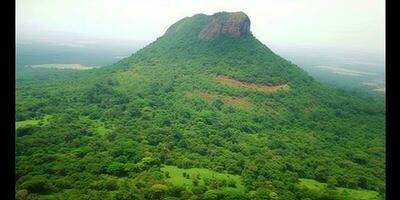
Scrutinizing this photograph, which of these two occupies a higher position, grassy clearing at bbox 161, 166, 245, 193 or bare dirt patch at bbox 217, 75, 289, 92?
bare dirt patch at bbox 217, 75, 289, 92

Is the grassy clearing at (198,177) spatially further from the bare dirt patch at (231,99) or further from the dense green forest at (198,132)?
the bare dirt patch at (231,99)

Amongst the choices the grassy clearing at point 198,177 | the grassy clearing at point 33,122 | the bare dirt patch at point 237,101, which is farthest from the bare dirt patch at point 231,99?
the grassy clearing at point 33,122

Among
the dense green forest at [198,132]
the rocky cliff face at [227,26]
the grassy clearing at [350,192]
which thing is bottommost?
the grassy clearing at [350,192]

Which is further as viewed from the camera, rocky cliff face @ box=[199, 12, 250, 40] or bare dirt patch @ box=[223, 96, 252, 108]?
rocky cliff face @ box=[199, 12, 250, 40]

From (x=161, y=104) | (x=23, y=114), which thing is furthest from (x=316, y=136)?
(x=23, y=114)

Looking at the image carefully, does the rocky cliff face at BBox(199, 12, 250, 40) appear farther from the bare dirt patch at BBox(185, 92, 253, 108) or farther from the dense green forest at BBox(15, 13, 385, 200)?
the bare dirt patch at BBox(185, 92, 253, 108)

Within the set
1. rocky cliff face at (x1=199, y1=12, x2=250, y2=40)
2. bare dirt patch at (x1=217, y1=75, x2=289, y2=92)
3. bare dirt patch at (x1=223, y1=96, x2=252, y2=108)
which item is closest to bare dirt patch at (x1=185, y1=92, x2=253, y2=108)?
bare dirt patch at (x1=223, y1=96, x2=252, y2=108)

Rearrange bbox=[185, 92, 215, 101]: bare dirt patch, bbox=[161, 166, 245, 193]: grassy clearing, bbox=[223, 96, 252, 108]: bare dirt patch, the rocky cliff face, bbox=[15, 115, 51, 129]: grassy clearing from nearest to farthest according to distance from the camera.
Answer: bbox=[161, 166, 245, 193]: grassy clearing
bbox=[15, 115, 51, 129]: grassy clearing
bbox=[223, 96, 252, 108]: bare dirt patch
bbox=[185, 92, 215, 101]: bare dirt patch
the rocky cliff face
